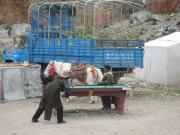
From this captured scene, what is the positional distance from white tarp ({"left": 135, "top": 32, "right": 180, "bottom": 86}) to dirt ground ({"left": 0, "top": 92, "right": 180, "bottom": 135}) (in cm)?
328

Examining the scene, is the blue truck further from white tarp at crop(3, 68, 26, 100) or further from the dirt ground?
white tarp at crop(3, 68, 26, 100)

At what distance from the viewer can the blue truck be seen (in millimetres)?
16781

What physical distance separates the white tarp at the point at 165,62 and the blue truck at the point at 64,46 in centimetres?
255

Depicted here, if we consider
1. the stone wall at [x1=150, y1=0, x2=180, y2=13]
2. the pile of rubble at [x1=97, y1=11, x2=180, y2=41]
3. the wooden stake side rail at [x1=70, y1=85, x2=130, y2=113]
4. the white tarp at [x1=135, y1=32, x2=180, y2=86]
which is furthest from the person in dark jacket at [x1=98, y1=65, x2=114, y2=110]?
the stone wall at [x1=150, y1=0, x2=180, y2=13]

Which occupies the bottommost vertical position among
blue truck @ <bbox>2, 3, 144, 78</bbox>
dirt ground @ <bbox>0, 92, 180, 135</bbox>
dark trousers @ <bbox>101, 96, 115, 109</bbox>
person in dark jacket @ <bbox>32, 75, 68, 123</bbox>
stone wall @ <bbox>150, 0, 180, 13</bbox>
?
dirt ground @ <bbox>0, 92, 180, 135</bbox>

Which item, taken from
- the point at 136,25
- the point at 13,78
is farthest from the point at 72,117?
the point at 136,25

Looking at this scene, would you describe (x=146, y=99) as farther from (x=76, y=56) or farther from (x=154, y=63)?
(x=154, y=63)

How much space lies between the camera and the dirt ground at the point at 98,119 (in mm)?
11305

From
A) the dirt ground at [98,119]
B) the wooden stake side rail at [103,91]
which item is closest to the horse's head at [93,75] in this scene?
the dirt ground at [98,119]

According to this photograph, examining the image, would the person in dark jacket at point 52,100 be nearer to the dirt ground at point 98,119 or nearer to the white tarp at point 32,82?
the dirt ground at point 98,119

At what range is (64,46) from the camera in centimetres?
1745

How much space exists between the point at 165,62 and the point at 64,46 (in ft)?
14.7

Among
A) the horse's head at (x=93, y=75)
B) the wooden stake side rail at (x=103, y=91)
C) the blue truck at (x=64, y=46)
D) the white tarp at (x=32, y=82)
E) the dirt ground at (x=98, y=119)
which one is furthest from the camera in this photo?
the white tarp at (x=32, y=82)

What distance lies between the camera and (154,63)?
2075 centimetres
